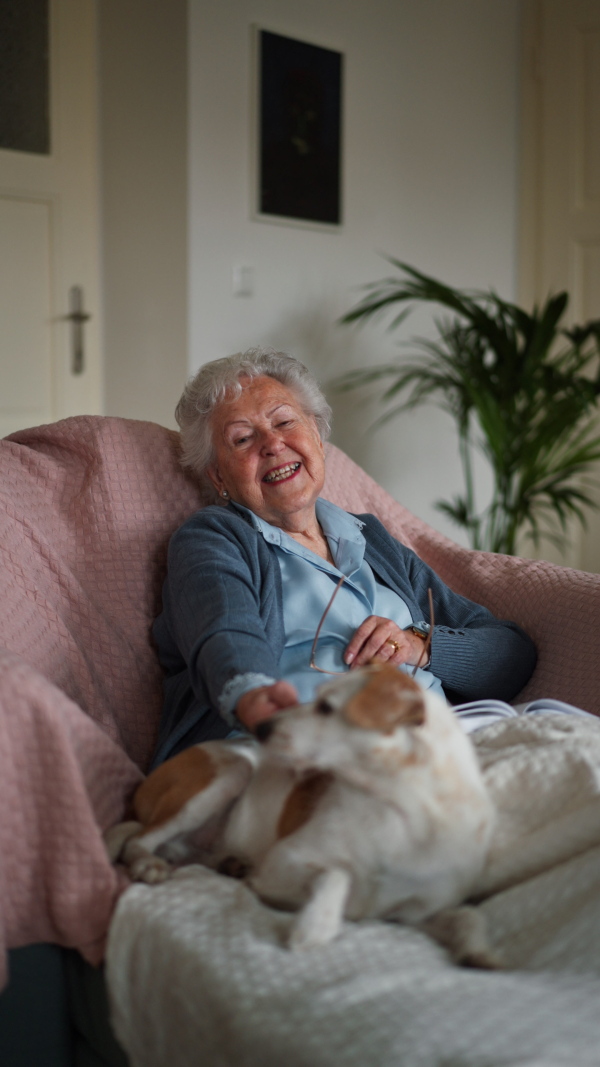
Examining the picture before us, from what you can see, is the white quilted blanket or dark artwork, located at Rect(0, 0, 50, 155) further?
dark artwork, located at Rect(0, 0, 50, 155)

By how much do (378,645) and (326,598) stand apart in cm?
11

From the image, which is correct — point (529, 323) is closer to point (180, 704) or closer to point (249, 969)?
point (180, 704)

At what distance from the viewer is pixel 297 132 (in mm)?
3246

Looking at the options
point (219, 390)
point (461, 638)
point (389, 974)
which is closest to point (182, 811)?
point (389, 974)

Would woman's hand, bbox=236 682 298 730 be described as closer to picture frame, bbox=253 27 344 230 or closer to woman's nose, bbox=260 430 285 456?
woman's nose, bbox=260 430 285 456

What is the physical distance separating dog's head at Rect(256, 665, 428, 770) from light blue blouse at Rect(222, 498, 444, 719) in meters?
0.43

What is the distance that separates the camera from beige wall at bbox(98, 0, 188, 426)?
294 cm

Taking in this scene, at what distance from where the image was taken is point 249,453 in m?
1.55

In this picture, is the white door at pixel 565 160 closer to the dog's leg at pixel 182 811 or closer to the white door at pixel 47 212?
the white door at pixel 47 212

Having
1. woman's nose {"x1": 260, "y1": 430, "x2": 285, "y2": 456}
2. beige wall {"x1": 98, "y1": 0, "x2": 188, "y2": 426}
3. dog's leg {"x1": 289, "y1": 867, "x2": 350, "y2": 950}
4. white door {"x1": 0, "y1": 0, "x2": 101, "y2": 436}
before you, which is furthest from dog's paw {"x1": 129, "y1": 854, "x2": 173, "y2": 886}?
white door {"x1": 0, "y1": 0, "x2": 101, "y2": 436}

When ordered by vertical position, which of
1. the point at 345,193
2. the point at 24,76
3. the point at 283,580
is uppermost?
the point at 24,76

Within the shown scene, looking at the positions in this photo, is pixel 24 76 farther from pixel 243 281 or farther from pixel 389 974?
pixel 389 974

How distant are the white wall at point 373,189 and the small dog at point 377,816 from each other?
2.25 m

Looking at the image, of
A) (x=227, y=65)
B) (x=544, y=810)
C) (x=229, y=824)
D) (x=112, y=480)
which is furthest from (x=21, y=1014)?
(x=227, y=65)
